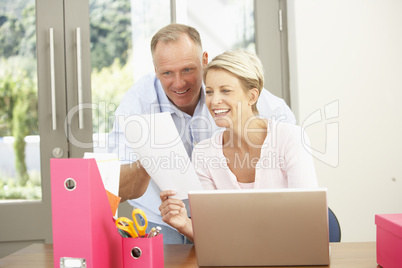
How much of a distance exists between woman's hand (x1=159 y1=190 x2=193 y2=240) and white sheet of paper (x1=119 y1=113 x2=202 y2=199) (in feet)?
0.08

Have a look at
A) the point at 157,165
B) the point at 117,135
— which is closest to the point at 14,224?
the point at 117,135

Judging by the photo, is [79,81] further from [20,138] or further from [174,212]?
[174,212]

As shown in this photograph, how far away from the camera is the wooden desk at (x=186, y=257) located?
3.73 ft

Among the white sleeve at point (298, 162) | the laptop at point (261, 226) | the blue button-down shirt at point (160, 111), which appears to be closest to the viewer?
the laptop at point (261, 226)

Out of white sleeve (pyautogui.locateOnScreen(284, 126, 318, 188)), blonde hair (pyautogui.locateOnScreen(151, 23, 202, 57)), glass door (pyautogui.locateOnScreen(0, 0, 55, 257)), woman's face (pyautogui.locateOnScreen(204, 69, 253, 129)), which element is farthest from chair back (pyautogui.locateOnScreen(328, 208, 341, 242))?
glass door (pyautogui.locateOnScreen(0, 0, 55, 257))

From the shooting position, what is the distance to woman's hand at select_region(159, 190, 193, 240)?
57.4 inches

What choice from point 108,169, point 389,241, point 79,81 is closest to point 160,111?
point 79,81

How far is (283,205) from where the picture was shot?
101 centimetres

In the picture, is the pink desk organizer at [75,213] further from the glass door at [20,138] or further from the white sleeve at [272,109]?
the glass door at [20,138]

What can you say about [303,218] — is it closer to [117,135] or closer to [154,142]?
[154,142]

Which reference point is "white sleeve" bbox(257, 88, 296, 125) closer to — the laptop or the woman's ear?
the woman's ear

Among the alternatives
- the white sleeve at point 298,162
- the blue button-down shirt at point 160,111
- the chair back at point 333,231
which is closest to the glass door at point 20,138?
the blue button-down shirt at point 160,111

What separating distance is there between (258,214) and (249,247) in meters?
0.09

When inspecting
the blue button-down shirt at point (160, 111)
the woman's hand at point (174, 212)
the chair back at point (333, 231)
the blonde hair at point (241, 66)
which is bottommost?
the chair back at point (333, 231)
